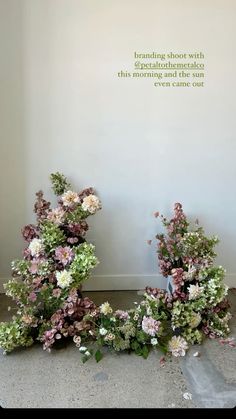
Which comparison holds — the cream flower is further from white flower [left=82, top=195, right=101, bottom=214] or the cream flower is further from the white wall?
the white wall

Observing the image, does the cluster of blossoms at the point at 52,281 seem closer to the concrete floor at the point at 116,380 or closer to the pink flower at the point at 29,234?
the pink flower at the point at 29,234

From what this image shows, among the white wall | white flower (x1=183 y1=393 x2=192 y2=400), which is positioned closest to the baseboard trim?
the white wall

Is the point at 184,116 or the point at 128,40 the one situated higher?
the point at 128,40

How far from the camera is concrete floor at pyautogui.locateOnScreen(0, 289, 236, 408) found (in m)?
1.62

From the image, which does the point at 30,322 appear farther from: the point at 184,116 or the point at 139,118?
the point at 184,116

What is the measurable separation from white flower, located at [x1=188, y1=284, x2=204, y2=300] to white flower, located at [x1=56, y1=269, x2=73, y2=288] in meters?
0.70

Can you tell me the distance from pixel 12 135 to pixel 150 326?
1596 mm

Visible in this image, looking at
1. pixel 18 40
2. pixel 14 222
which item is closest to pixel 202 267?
pixel 14 222

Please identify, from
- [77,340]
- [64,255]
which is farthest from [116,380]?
[64,255]

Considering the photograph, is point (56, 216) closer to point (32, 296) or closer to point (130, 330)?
point (32, 296)

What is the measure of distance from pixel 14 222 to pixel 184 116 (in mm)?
1470

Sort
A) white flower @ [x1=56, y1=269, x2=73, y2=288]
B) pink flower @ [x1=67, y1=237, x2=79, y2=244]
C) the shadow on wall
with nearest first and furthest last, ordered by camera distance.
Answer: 1. white flower @ [x1=56, y1=269, x2=73, y2=288]
2. pink flower @ [x1=67, y1=237, x2=79, y2=244]
3. the shadow on wall

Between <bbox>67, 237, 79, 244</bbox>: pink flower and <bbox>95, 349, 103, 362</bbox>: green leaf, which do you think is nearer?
<bbox>95, 349, 103, 362</bbox>: green leaf

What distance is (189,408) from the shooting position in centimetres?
159
